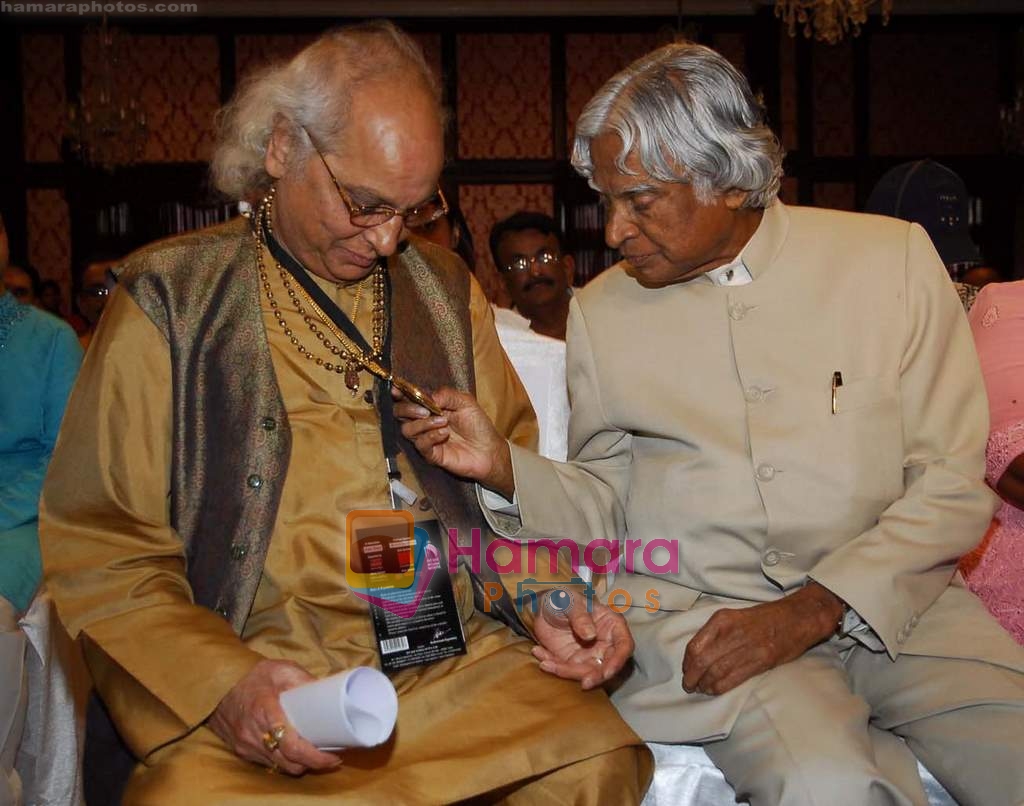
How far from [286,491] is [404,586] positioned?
0.28m

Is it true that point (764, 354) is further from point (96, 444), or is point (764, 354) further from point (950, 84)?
point (950, 84)

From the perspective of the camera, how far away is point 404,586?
2.29 metres

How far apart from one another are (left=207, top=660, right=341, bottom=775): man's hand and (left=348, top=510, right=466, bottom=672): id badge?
0.31 m

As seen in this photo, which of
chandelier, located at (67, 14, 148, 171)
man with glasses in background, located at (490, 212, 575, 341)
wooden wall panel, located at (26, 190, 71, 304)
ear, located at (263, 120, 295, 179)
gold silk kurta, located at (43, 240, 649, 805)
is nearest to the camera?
gold silk kurta, located at (43, 240, 649, 805)

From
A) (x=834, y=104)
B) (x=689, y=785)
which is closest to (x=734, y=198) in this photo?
(x=689, y=785)

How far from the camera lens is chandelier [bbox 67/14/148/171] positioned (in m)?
9.04

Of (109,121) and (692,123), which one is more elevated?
(109,121)

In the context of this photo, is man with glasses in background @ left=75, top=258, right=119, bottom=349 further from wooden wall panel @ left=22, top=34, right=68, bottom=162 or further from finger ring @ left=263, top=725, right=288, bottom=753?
wooden wall panel @ left=22, top=34, right=68, bottom=162

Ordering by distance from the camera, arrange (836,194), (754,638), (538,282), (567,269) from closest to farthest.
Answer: (754,638), (538,282), (567,269), (836,194)

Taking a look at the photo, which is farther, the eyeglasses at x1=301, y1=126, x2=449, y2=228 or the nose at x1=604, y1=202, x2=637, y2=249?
the nose at x1=604, y1=202, x2=637, y2=249

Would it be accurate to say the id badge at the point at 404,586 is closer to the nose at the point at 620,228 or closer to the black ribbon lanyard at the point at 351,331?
the black ribbon lanyard at the point at 351,331

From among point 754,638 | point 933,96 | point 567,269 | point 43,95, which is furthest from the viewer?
point 933,96

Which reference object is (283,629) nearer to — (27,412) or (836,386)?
(836,386)

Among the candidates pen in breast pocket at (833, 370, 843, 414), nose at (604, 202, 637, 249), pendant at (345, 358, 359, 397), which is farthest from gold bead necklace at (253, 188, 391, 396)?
pen in breast pocket at (833, 370, 843, 414)
